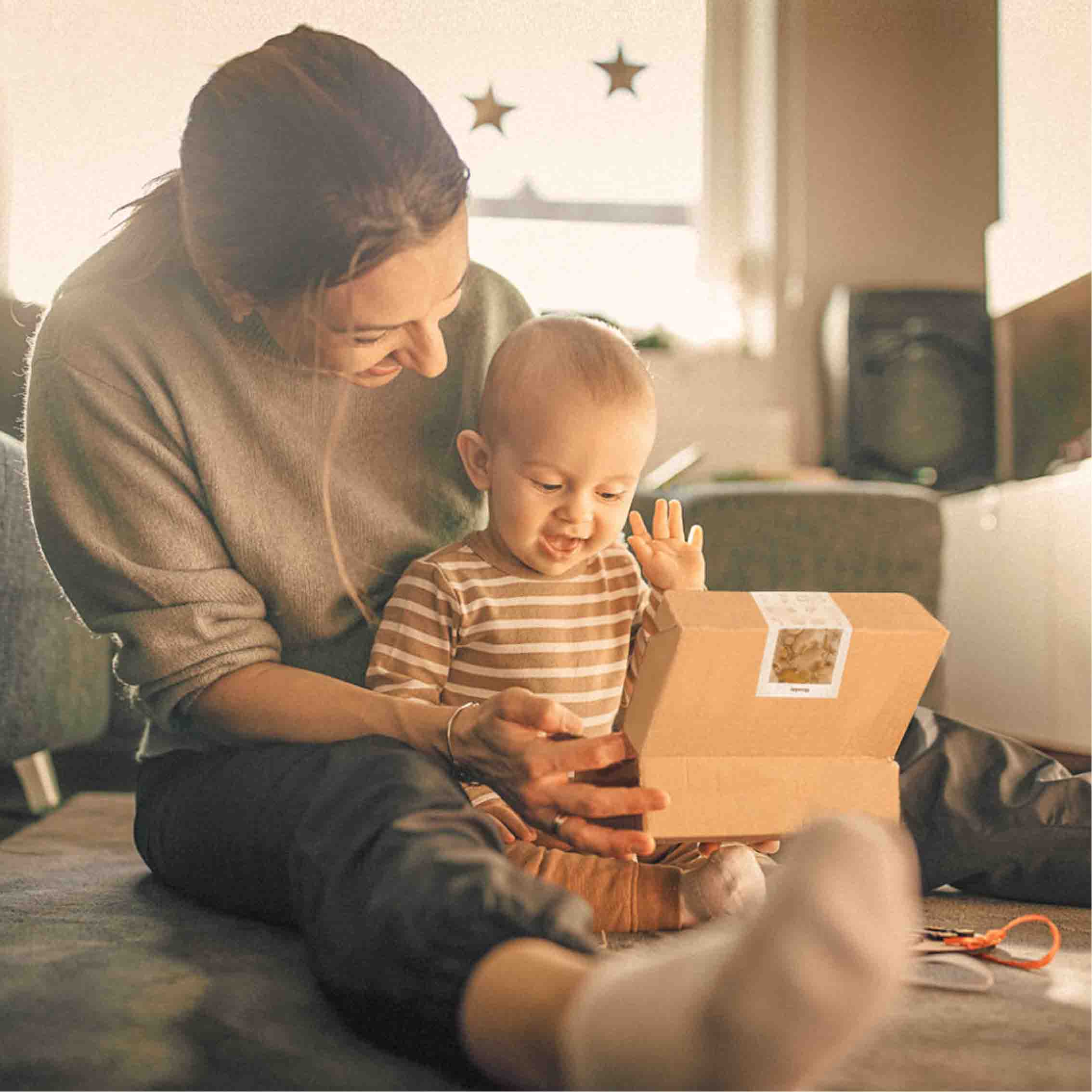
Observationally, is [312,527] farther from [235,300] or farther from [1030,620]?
[1030,620]

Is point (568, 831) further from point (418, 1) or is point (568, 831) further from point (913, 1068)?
point (418, 1)

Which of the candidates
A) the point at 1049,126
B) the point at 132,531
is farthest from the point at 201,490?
the point at 1049,126

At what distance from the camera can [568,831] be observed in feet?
2.38

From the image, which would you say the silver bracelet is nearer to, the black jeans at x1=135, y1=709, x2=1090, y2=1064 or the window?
the black jeans at x1=135, y1=709, x2=1090, y2=1064

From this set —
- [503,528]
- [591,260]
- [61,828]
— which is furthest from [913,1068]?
[61,828]

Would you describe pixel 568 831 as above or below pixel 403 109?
below

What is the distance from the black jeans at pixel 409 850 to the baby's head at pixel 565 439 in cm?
20

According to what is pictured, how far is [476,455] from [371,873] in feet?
1.43

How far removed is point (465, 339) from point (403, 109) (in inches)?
9.5

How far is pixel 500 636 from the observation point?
890 mm

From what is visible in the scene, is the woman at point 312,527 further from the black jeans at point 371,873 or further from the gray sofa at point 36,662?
the gray sofa at point 36,662

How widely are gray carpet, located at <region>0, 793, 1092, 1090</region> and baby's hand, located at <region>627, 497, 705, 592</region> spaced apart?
0.27 m

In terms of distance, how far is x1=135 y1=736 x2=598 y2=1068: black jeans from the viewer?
0.50 m

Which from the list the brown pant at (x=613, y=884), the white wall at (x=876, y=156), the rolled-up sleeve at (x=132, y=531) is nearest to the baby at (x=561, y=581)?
the brown pant at (x=613, y=884)
